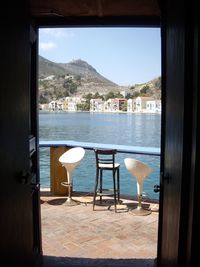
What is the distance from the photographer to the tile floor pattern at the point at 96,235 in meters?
3.24

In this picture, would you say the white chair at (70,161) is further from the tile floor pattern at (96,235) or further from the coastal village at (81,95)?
the coastal village at (81,95)

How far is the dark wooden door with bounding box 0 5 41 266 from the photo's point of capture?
1470 millimetres

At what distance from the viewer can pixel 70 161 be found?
512cm

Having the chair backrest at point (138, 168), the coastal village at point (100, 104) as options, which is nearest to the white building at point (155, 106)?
the chair backrest at point (138, 168)

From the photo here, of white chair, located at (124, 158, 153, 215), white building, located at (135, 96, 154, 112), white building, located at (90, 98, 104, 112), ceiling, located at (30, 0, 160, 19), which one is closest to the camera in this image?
ceiling, located at (30, 0, 160, 19)

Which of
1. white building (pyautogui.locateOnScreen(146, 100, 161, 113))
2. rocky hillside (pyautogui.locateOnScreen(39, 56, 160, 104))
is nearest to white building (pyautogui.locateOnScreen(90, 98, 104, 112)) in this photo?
rocky hillside (pyautogui.locateOnScreen(39, 56, 160, 104))

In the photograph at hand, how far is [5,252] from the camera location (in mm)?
1491

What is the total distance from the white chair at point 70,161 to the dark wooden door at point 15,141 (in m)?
2.99

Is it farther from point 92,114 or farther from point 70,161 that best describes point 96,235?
point 92,114

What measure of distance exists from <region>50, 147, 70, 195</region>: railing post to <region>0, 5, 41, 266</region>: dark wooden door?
3.54 metres

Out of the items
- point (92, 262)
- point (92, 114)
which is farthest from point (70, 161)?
point (92, 114)

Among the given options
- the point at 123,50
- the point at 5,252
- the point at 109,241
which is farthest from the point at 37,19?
the point at 123,50

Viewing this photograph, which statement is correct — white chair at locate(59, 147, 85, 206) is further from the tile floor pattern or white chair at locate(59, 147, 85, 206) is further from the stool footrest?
the stool footrest

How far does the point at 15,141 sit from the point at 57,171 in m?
4.05
